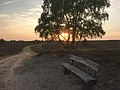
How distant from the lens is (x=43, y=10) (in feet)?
139

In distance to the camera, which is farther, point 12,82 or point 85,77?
point 12,82

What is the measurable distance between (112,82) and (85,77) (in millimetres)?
1733

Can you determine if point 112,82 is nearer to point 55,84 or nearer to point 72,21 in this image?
point 55,84

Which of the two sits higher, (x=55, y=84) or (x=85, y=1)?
(x=85, y=1)

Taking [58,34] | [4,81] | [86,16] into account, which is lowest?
[4,81]

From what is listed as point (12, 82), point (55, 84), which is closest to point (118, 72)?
point (55, 84)

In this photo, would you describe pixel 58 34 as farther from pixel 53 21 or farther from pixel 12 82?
pixel 12 82

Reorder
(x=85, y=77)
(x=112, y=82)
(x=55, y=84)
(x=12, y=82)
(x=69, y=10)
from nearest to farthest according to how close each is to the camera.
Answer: (x=85, y=77), (x=112, y=82), (x=55, y=84), (x=12, y=82), (x=69, y=10)

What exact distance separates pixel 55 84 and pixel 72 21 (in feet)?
94.3

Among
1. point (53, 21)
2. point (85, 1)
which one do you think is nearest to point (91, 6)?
point (85, 1)

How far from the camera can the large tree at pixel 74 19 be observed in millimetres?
40969

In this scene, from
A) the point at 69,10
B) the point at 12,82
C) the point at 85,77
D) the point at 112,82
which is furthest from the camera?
the point at 69,10

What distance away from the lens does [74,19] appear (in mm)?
41781

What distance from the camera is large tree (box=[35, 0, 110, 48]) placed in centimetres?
4097
